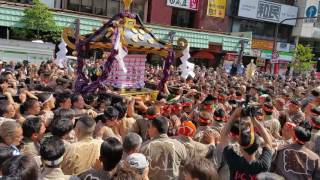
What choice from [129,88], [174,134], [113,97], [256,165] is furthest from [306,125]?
[129,88]

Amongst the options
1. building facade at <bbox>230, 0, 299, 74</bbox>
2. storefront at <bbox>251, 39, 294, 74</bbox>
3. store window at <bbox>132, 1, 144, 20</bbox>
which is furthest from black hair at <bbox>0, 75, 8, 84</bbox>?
storefront at <bbox>251, 39, 294, 74</bbox>

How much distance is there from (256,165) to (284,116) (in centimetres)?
324

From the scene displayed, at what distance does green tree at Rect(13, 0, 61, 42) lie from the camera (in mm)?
19859

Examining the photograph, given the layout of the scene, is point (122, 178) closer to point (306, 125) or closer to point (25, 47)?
point (306, 125)

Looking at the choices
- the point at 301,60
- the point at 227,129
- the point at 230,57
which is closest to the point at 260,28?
the point at 301,60

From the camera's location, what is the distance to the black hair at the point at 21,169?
273 cm

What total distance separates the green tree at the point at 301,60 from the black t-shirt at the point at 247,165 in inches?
1312

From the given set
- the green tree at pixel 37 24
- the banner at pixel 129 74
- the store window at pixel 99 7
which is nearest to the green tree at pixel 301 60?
the store window at pixel 99 7

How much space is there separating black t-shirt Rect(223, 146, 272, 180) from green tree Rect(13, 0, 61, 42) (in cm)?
1787

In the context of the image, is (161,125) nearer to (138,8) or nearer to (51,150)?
(51,150)

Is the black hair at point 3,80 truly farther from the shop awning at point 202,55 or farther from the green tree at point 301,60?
the green tree at point 301,60

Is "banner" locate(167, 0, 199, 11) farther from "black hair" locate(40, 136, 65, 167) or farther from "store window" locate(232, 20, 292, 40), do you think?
"black hair" locate(40, 136, 65, 167)

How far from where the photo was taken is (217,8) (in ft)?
109

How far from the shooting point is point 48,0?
24.1 metres
